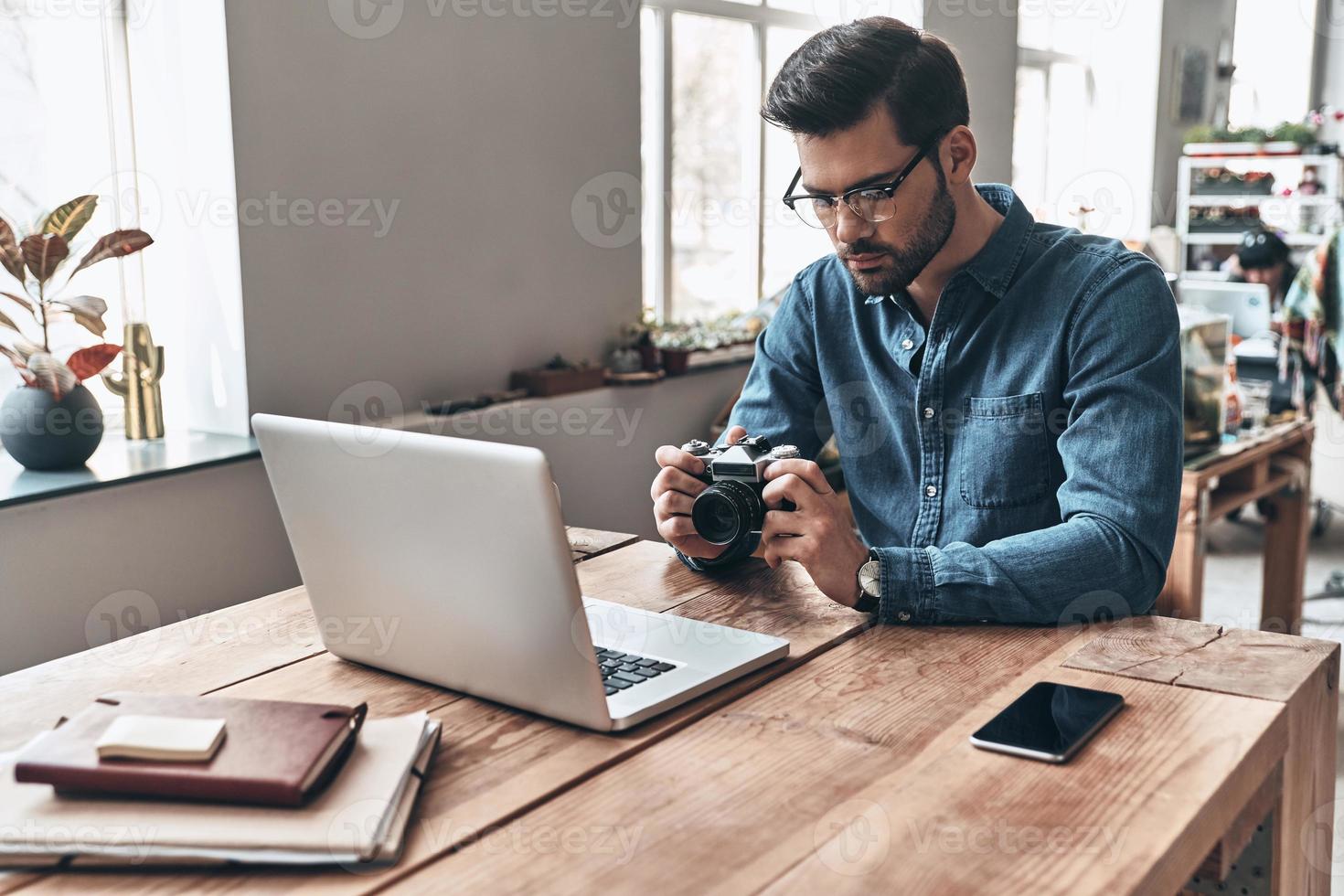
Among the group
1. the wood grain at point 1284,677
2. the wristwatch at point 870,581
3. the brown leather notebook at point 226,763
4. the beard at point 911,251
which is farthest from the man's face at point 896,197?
the brown leather notebook at point 226,763

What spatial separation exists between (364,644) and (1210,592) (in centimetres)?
351

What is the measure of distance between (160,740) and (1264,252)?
390cm

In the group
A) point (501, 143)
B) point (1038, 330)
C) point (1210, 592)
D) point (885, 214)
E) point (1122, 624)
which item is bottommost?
point (1210, 592)

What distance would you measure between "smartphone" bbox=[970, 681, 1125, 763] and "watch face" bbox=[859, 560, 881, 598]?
23cm

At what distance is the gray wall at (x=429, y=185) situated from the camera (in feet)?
7.77

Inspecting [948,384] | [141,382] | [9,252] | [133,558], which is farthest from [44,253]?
[948,384]

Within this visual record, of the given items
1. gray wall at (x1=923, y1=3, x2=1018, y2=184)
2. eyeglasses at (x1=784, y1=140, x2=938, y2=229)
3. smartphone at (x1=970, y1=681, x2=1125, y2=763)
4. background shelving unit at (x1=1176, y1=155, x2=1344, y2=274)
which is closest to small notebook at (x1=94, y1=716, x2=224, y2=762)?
smartphone at (x1=970, y1=681, x2=1125, y2=763)

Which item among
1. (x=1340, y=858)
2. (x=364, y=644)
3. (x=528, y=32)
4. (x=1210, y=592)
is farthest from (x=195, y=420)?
(x=1210, y=592)

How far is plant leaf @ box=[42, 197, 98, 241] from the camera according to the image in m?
2.05

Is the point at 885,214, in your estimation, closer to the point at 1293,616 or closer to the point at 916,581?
the point at 916,581

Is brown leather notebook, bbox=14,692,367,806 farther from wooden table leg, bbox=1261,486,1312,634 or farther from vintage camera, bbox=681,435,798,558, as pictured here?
wooden table leg, bbox=1261,486,1312,634

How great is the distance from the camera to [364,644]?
117cm

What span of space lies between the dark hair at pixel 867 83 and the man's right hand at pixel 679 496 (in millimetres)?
438

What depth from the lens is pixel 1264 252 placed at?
3904 millimetres
